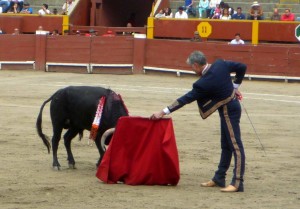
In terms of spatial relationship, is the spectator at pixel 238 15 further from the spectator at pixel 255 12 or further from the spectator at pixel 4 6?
the spectator at pixel 4 6

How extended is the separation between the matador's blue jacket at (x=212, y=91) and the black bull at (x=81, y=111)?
41.0 inches

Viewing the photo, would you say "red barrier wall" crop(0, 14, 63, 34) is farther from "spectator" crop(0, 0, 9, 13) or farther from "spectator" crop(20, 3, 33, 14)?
"spectator" crop(0, 0, 9, 13)

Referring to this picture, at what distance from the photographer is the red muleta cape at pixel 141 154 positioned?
8.76m

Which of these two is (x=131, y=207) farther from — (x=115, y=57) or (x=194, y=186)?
(x=115, y=57)

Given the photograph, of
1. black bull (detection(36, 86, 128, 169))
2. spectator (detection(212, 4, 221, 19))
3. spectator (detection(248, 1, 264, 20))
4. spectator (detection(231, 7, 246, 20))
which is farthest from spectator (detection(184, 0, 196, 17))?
black bull (detection(36, 86, 128, 169))

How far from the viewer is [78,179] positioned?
29.8 feet

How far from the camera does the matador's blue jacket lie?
8.31 metres

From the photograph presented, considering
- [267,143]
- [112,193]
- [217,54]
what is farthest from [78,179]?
[217,54]

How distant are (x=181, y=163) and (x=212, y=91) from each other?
212cm

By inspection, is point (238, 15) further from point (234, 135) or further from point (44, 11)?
point (234, 135)

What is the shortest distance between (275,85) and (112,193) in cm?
1413

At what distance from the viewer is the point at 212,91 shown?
834cm

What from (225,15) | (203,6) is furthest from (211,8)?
(225,15)

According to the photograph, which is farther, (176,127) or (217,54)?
(217,54)
